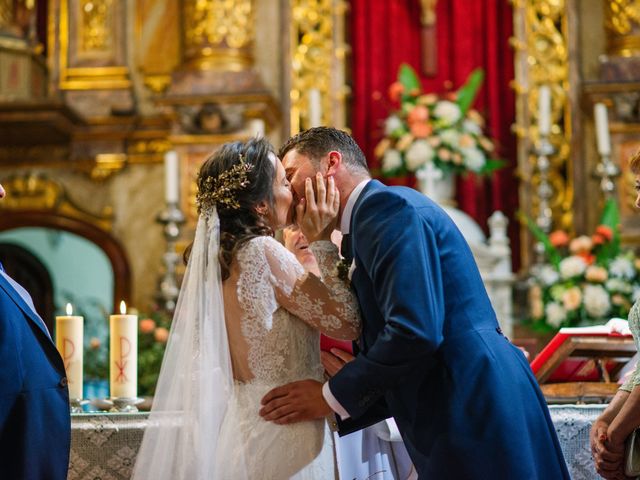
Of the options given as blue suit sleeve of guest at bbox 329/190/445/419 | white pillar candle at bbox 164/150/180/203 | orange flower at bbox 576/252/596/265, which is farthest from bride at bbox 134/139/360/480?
white pillar candle at bbox 164/150/180/203

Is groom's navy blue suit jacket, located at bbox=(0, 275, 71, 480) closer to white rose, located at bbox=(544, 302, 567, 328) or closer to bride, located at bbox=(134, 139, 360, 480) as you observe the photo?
bride, located at bbox=(134, 139, 360, 480)

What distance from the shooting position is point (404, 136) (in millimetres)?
6438

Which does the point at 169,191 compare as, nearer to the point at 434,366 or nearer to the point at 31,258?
the point at 31,258

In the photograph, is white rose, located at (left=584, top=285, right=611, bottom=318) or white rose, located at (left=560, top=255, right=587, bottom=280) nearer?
white rose, located at (left=584, top=285, right=611, bottom=318)

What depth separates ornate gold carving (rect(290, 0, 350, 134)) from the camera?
23.8 feet

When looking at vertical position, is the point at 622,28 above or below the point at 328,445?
above

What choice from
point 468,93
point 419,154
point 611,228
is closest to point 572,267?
point 611,228

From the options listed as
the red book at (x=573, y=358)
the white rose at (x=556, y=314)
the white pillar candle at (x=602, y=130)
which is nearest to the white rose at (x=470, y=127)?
the white pillar candle at (x=602, y=130)

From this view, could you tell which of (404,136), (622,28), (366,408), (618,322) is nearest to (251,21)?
(404,136)

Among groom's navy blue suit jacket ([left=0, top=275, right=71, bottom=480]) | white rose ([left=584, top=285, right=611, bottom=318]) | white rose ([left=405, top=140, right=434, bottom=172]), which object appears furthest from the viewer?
white rose ([left=405, top=140, right=434, bottom=172])

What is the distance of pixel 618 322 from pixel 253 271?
124cm

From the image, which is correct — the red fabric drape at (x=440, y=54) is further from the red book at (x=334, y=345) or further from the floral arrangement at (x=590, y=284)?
the red book at (x=334, y=345)

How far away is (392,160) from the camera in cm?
652

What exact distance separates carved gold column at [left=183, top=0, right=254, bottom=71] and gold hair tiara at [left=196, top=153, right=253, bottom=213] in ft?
13.1
